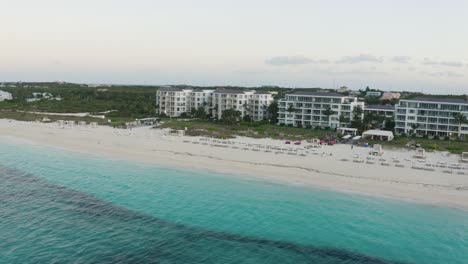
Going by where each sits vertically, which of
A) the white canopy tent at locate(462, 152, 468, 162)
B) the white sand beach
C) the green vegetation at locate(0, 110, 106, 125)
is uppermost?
the green vegetation at locate(0, 110, 106, 125)

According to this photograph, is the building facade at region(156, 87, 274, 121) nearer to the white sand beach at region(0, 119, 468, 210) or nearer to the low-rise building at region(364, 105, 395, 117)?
the low-rise building at region(364, 105, 395, 117)

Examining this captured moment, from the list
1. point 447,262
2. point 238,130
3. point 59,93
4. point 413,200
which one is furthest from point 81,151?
point 59,93

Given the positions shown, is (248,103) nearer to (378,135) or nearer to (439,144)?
(378,135)

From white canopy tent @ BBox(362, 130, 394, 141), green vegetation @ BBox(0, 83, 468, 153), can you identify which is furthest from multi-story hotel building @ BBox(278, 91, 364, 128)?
white canopy tent @ BBox(362, 130, 394, 141)

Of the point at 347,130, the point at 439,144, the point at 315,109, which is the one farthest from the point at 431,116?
the point at 315,109

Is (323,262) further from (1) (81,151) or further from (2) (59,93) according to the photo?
(2) (59,93)

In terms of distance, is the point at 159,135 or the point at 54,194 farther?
the point at 159,135
